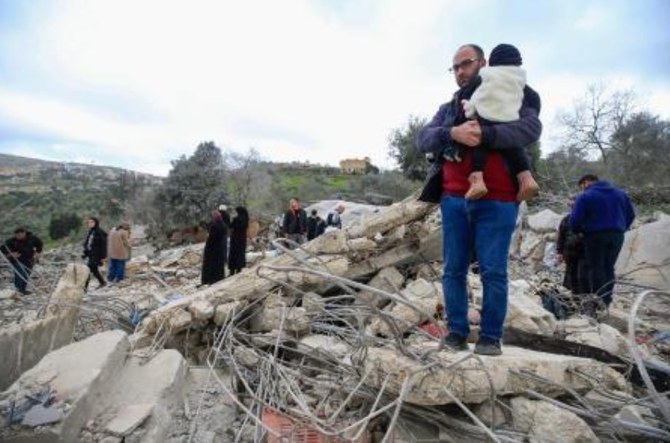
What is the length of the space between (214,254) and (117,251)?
3.65 metres

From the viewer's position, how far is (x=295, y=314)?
3539 mm

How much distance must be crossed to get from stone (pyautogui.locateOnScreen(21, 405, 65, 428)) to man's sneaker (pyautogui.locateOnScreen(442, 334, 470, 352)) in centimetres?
177

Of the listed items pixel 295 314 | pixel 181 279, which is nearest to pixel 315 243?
pixel 295 314

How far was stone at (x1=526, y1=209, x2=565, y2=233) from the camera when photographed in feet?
42.4

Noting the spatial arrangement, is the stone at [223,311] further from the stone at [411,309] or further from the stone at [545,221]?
the stone at [545,221]

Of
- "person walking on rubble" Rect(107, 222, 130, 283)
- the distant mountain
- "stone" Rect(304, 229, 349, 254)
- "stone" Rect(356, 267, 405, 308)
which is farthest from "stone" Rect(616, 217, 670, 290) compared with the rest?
the distant mountain

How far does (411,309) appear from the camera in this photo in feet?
10.1

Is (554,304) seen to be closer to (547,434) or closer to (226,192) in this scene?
(547,434)

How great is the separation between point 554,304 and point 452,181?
3.04 meters

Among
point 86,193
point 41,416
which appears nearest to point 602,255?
point 41,416

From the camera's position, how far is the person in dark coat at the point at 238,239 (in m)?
8.55

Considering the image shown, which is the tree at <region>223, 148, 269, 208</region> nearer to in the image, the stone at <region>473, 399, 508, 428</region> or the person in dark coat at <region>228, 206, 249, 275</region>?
the person in dark coat at <region>228, 206, 249, 275</region>

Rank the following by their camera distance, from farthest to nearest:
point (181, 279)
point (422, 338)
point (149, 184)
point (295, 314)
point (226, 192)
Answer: point (149, 184) → point (226, 192) → point (181, 279) → point (295, 314) → point (422, 338)

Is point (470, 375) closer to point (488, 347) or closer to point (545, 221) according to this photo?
point (488, 347)
